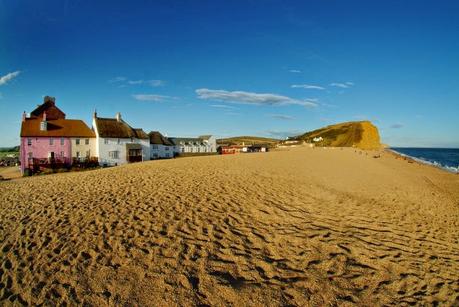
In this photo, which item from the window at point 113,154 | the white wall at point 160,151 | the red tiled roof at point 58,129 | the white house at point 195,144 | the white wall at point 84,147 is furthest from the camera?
the white house at point 195,144


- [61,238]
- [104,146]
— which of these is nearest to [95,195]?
[61,238]

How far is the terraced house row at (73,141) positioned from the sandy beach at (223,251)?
1301 inches

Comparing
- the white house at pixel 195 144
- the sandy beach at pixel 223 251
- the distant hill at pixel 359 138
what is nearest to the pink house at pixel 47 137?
the white house at pixel 195 144

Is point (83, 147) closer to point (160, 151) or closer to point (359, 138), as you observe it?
point (160, 151)

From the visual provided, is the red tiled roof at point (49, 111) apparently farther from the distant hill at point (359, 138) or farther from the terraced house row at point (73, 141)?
the distant hill at point (359, 138)

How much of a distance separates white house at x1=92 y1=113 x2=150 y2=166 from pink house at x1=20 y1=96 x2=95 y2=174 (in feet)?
7.88

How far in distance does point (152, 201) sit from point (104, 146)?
126ft

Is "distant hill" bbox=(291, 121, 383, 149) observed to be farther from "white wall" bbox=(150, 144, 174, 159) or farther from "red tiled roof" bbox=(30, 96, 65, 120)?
"red tiled roof" bbox=(30, 96, 65, 120)

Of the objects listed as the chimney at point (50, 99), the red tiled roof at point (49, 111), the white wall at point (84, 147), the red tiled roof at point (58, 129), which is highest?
the chimney at point (50, 99)

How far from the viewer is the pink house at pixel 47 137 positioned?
1495 inches

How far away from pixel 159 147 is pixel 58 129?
20.6m

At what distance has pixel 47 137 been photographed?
130ft

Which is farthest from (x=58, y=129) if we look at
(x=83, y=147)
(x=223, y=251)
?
(x=223, y=251)

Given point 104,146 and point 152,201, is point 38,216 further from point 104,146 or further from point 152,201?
point 104,146
